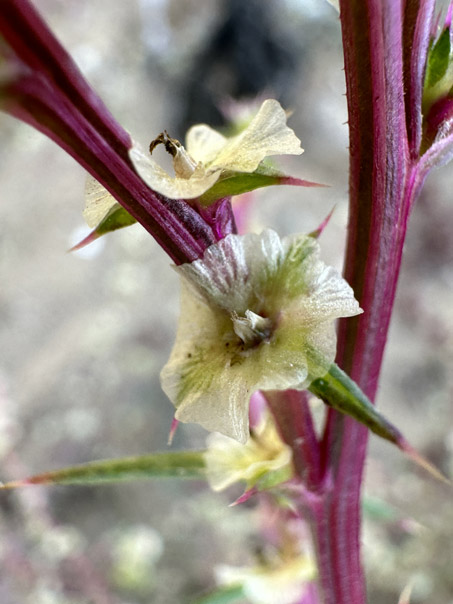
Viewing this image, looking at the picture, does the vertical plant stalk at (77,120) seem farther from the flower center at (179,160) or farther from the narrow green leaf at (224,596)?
the narrow green leaf at (224,596)

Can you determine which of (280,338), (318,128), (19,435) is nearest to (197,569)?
(19,435)

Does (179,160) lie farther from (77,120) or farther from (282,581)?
(282,581)

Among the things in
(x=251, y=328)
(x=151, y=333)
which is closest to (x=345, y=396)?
(x=251, y=328)

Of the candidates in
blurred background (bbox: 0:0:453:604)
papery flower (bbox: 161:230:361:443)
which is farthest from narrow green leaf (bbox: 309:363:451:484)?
blurred background (bbox: 0:0:453:604)

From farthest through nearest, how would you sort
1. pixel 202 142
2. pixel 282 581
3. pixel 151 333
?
pixel 151 333 < pixel 282 581 < pixel 202 142

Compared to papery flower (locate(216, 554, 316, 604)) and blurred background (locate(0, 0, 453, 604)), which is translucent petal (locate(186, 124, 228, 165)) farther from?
papery flower (locate(216, 554, 316, 604))
